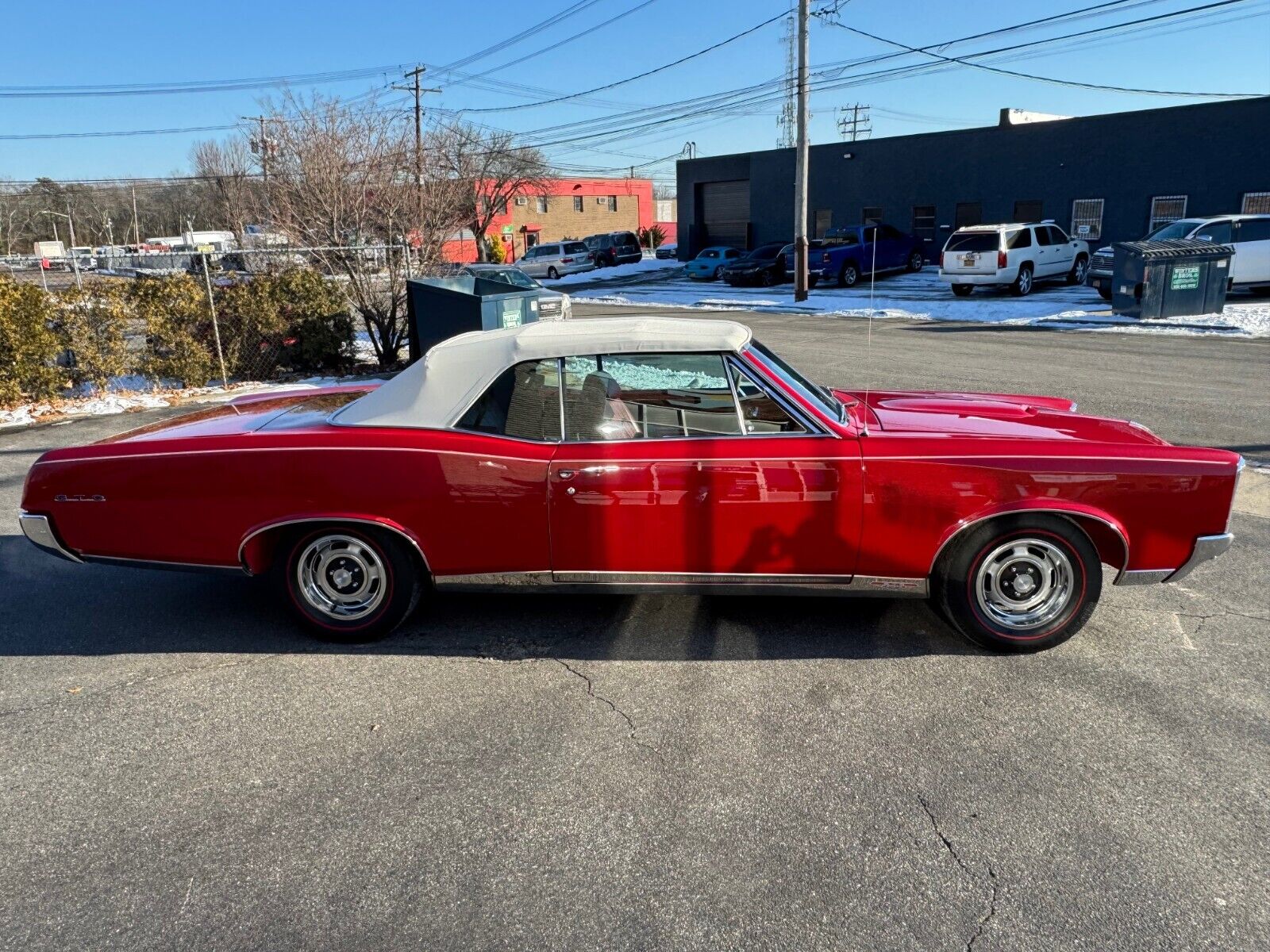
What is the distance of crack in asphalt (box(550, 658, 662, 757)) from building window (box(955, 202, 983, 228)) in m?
31.5

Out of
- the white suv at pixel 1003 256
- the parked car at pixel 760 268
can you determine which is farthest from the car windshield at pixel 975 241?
the parked car at pixel 760 268

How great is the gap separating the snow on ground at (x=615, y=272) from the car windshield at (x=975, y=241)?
1848cm

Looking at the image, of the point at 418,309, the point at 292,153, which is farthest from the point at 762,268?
the point at 418,309

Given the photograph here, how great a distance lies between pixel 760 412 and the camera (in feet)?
13.7

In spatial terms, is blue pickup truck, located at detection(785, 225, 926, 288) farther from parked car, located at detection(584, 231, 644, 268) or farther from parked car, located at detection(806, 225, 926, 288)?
parked car, located at detection(584, 231, 644, 268)

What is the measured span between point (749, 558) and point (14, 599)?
409 centimetres

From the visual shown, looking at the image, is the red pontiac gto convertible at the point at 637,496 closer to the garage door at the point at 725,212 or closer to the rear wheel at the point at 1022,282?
the rear wheel at the point at 1022,282

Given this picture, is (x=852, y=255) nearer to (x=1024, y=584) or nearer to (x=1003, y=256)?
(x=1003, y=256)

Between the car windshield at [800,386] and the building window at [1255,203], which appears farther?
the building window at [1255,203]

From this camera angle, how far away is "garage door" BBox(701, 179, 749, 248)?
42.4 metres

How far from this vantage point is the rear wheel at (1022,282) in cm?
2275

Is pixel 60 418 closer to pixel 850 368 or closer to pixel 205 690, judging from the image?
pixel 205 690

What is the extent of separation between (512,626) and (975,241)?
840 inches

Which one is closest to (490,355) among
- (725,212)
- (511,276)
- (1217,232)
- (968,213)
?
(511,276)
